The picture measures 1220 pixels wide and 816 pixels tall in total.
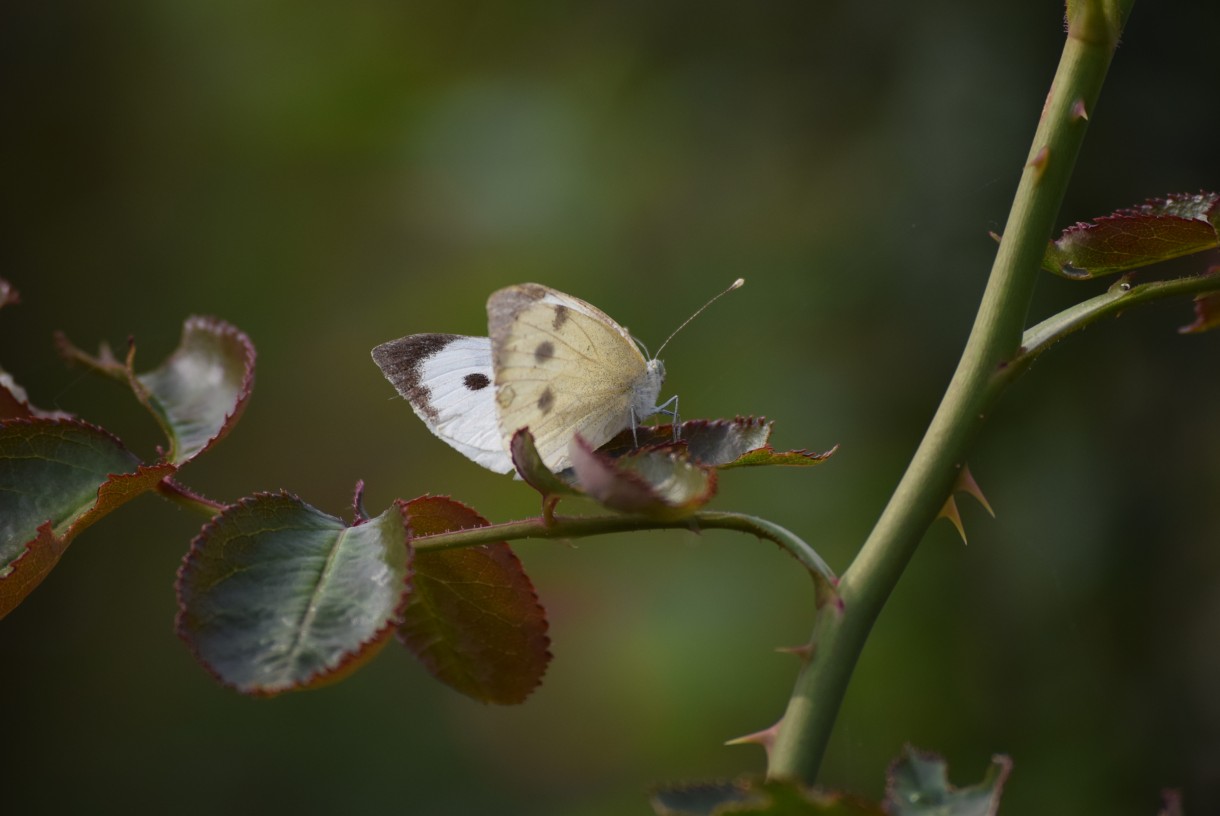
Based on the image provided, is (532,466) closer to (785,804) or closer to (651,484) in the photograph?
(651,484)

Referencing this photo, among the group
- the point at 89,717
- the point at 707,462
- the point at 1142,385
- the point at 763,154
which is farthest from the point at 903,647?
the point at 89,717

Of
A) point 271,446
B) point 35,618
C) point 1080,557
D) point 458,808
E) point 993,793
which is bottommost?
point 458,808

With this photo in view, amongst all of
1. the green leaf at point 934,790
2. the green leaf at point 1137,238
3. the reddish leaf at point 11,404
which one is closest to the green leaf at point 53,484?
the reddish leaf at point 11,404

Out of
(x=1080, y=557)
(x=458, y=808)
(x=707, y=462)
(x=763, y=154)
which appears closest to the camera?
(x=707, y=462)

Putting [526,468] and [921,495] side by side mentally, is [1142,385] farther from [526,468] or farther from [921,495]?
[526,468]

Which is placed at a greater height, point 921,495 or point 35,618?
point 921,495

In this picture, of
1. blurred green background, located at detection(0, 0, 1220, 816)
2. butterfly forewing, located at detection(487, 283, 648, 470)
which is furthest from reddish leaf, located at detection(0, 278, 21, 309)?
blurred green background, located at detection(0, 0, 1220, 816)

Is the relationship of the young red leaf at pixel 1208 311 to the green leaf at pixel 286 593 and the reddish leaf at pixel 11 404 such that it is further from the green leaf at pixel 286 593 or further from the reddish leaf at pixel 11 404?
the reddish leaf at pixel 11 404

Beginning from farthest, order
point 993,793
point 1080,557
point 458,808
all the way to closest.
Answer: point 458,808 → point 1080,557 → point 993,793
